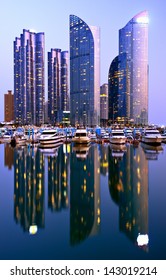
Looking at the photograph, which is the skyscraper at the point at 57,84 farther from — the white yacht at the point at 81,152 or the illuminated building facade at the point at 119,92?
the white yacht at the point at 81,152

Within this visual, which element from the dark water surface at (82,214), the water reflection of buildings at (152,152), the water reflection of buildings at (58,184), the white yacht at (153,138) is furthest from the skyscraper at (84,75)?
the dark water surface at (82,214)

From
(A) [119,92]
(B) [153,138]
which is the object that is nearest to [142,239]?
(B) [153,138]

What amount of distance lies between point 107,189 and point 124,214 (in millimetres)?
1942

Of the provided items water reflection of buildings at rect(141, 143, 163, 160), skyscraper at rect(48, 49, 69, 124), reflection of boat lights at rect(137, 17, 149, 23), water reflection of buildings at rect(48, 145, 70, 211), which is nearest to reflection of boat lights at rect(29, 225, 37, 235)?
water reflection of buildings at rect(48, 145, 70, 211)

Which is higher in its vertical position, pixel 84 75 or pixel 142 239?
pixel 84 75

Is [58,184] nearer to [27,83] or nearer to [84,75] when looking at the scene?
[84,75]

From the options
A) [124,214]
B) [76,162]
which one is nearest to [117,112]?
[76,162]

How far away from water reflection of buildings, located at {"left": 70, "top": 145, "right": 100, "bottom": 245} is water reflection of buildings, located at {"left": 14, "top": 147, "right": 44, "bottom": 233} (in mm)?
542

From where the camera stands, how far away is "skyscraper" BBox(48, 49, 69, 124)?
270ft

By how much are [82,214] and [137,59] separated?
8373 cm

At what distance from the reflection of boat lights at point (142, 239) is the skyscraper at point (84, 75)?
6737 cm

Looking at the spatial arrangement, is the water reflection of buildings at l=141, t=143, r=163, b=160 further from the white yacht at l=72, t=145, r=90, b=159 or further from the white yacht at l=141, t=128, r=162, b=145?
the white yacht at l=72, t=145, r=90, b=159

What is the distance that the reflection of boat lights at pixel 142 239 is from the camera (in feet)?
13.4

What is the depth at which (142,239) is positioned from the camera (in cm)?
416
